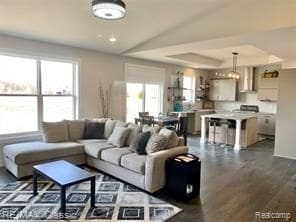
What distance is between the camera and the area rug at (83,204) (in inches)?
109

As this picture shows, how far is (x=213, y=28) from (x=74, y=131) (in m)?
3.49

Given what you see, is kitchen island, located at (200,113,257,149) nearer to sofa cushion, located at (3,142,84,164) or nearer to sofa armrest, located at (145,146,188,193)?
sofa armrest, located at (145,146,188,193)

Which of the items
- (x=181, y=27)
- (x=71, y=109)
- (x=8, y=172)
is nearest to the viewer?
(x=8, y=172)

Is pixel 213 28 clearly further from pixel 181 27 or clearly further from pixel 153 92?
pixel 153 92

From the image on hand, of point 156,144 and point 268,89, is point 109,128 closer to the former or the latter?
point 156,144

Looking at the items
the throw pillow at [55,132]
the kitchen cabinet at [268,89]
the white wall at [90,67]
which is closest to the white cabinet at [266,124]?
the kitchen cabinet at [268,89]

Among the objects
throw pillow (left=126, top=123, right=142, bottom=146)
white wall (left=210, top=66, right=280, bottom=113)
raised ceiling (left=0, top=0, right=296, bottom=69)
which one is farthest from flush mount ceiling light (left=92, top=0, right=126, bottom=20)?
white wall (left=210, top=66, right=280, bottom=113)

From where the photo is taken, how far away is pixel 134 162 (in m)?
3.55

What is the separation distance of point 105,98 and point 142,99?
5.06 feet

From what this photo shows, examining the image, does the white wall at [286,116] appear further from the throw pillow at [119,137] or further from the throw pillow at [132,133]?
the throw pillow at [119,137]

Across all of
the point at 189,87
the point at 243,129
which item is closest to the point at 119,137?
the point at 243,129

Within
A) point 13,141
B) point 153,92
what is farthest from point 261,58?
point 13,141

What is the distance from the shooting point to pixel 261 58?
7.75 m

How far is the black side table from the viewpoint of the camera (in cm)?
325
